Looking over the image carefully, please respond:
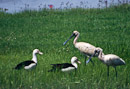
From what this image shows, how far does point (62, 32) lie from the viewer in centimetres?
1855

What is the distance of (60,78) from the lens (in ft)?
26.3

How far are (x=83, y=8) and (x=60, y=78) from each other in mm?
19191

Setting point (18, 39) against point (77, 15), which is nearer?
point (18, 39)

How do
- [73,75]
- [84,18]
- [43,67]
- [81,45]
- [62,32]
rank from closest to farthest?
[73,75], [43,67], [81,45], [62,32], [84,18]

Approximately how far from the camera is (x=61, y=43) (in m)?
14.9

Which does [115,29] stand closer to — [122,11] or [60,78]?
[122,11]

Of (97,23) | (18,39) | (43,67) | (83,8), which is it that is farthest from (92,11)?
(43,67)

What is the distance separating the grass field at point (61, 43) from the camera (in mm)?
7664

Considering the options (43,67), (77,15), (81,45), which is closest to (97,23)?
(77,15)

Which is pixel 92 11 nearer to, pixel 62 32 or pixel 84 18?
pixel 84 18

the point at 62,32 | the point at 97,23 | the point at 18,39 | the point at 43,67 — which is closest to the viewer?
the point at 43,67

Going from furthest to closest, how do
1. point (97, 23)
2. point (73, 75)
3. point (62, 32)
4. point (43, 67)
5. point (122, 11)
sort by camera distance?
point (122, 11) → point (97, 23) → point (62, 32) → point (43, 67) → point (73, 75)

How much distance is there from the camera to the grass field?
7664 millimetres

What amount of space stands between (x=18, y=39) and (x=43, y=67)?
7647mm
